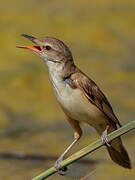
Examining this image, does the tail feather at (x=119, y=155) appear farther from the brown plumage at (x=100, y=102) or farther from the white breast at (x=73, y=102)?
the white breast at (x=73, y=102)

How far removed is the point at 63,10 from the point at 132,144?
3764 millimetres

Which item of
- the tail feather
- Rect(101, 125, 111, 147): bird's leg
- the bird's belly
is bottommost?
the tail feather

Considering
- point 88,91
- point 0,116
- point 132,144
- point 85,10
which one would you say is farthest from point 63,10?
point 88,91

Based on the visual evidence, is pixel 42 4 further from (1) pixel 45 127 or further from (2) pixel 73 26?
(1) pixel 45 127

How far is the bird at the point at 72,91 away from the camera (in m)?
5.04

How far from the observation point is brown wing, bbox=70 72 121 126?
519cm

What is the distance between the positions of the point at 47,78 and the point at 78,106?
169 inches

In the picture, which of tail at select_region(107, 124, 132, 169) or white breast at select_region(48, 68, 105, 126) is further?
tail at select_region(107, 124, 132, 169)

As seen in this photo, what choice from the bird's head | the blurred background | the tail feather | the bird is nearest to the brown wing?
the bird

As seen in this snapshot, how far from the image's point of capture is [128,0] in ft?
38.1

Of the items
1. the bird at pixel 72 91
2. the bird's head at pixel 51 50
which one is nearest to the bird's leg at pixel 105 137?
the bird at pixel 72 91

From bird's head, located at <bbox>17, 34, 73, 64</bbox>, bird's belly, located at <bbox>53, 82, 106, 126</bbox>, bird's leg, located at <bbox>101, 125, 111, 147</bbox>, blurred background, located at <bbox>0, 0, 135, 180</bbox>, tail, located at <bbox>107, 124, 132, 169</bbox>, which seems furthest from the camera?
blurred background, located at <bbox>0, 0, 135, 180</bbox>

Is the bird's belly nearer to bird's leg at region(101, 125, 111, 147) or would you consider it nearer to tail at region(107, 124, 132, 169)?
bird's leg at region(101, 125, 111, 147)

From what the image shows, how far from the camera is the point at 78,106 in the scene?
16.7ft
